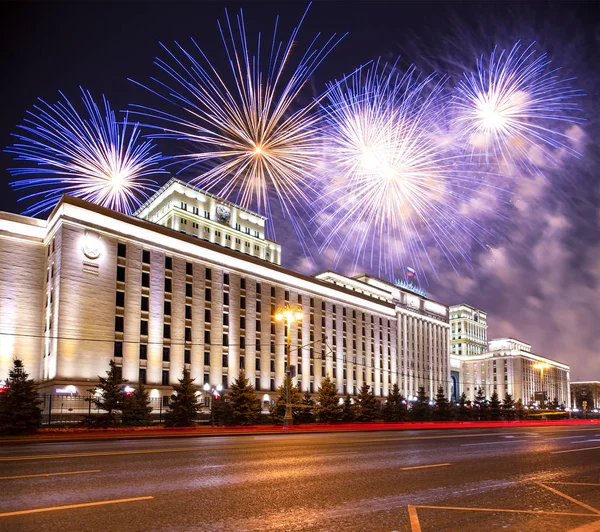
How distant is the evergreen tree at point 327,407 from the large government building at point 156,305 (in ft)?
14.7

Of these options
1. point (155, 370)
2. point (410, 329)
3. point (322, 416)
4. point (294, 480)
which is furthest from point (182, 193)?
point (294, 480)

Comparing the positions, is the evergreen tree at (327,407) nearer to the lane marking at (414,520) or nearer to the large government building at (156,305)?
the large government building at (156,305)

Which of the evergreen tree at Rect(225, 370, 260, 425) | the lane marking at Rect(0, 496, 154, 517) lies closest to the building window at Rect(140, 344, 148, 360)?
the evergreen tree at Rect(225, 370, 260, 425)

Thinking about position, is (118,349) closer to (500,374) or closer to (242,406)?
(242,406)

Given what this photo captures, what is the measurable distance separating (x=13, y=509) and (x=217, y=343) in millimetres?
55002

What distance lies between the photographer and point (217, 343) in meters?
61.0

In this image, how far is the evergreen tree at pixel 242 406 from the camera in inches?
1660

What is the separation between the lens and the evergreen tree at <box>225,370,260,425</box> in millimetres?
42156

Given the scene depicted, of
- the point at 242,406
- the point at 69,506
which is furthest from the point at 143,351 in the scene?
the point at 69,506

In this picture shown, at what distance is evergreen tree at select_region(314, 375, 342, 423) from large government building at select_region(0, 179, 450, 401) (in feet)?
14.7

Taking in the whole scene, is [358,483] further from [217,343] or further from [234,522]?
[217,343]

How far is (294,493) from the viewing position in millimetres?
8148

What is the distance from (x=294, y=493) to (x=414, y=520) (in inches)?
87.1

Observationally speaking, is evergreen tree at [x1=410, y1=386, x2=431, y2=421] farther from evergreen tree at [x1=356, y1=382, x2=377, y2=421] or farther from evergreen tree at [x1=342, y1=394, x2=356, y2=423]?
evergreen tree at [x1=342, y1=394, x2=356, y2=423]
